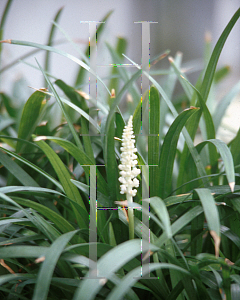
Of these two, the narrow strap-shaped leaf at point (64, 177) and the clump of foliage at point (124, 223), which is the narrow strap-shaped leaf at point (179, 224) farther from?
the narrow strap-shaped leaf at point (64, 177)

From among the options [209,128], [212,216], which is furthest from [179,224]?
[209,128]

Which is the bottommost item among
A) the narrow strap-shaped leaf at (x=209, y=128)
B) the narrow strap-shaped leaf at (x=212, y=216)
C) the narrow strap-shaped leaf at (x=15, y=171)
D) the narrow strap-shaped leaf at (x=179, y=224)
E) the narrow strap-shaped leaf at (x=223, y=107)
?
the narrow strap-shaped leaf at (x=179, y=224)

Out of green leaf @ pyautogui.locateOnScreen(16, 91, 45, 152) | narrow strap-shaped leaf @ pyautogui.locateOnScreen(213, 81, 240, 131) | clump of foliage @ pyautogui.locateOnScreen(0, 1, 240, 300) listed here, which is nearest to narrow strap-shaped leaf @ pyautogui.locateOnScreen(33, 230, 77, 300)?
clump of foliage @ pyautogui.locateOnScreen(0, 1, 240, 300)

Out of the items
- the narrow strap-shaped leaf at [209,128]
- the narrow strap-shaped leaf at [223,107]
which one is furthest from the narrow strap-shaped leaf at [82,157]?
the narrow strap-shaped leaf at [223,107]

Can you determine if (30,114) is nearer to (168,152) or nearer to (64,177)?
(64,177)

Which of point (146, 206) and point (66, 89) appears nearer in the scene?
point (146, 206)

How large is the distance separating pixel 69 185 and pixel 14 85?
0.61m

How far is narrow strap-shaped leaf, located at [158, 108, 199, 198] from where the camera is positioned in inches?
15.2

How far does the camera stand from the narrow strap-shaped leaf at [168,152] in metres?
0.39

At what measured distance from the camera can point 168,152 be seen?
409 mm

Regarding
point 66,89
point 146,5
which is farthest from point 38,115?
point 146,5

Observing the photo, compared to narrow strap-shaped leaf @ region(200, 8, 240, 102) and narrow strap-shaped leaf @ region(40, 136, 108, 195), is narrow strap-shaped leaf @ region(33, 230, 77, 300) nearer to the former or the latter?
narrow strap-shaped leaf @ region(40, 136, 108, 195)

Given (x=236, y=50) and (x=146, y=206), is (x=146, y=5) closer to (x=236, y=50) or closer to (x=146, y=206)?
(x=236, y=50)

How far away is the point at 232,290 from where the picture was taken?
316 millimetres
